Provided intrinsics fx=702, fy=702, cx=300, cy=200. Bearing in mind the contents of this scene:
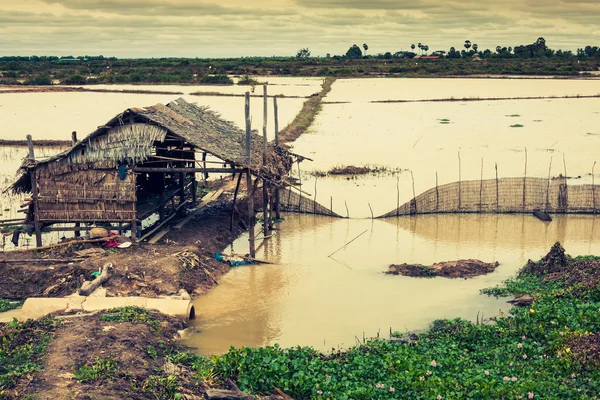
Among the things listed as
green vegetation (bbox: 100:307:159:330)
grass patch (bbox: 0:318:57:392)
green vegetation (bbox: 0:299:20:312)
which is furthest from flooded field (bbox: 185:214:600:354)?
green vegetation (bbox: 0:299:20:312)

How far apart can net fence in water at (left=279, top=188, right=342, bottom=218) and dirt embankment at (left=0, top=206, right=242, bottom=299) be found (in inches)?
164

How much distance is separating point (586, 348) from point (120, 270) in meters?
6.80

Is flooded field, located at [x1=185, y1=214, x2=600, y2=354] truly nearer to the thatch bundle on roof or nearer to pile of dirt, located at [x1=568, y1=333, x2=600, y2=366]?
the thatch bundle on roof

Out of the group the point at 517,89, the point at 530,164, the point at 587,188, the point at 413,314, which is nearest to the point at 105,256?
the point at 413,314

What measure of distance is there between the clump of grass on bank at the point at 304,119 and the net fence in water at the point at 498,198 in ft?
29.3

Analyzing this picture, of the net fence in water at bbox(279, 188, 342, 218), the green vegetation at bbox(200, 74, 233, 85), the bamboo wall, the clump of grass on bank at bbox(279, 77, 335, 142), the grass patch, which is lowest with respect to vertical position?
the grass patch

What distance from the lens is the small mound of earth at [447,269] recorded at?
12289 millimetres

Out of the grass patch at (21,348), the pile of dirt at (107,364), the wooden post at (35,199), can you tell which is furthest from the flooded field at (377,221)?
the wooden post at (35,199)

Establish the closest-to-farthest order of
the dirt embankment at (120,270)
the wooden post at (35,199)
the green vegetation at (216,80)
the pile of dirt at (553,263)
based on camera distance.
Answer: the dirt embankment at (120,270)
the pile of dirt at (553,263)
the wooden post at (35,199)
the green vegetation at (216,80)

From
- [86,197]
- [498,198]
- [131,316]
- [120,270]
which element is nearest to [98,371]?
[131,316]

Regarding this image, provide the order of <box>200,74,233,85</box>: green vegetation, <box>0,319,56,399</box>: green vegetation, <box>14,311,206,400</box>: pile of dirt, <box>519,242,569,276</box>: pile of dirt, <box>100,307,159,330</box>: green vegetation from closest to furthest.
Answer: <box>14,311,206,400</box>: pile of dirt, <box>0,319,56,399</box>: green vegetation, <box>100,307,159,330</box>: green vegetation, <box>519,242,569,276</box>: pile of dirt, <box>200,74,233,85</box>: green vegetation

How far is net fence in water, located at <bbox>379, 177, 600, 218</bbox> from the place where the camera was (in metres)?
15.9

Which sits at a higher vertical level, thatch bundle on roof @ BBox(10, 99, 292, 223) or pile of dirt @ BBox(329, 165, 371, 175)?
thatch bundle on roof @ BBox(10, 99, 292, 223)

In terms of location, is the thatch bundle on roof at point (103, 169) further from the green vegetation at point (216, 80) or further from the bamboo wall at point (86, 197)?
the green vegetation at point (216, 80)
